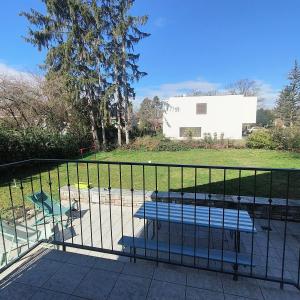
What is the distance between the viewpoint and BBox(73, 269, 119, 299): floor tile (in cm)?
177

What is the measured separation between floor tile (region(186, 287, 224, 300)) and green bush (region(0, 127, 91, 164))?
777 centimetres

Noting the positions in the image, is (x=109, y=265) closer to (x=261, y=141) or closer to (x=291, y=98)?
(x=261, y=141)

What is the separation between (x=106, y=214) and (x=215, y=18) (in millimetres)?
10958

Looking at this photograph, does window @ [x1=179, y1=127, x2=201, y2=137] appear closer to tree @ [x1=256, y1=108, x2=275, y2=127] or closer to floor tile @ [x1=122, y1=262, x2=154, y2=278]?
floor tile @ [x1=122, y1=262, x2=154, y2=278]

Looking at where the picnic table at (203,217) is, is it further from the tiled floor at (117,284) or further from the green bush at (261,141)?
the green bush at (261,141)

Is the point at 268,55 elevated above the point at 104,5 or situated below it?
below

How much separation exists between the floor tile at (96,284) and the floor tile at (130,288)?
0.17 feet

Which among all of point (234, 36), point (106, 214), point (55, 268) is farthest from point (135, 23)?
point (55, 268)

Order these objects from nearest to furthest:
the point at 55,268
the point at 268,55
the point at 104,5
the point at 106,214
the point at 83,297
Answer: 1. the point at 83,297
2. the point at 55,268
3. the point at 106,214
4. the point at 104,5
5. the point at 268,55

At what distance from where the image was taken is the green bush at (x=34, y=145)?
762 cm

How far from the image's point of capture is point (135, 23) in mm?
14453

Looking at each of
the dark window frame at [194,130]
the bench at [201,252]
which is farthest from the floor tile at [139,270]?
the dark window frame at [194,130]

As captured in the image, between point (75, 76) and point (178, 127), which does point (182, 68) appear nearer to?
point (178, 127)

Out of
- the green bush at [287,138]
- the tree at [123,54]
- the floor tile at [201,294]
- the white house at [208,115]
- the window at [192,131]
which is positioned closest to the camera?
the floor tile at [201,294]
